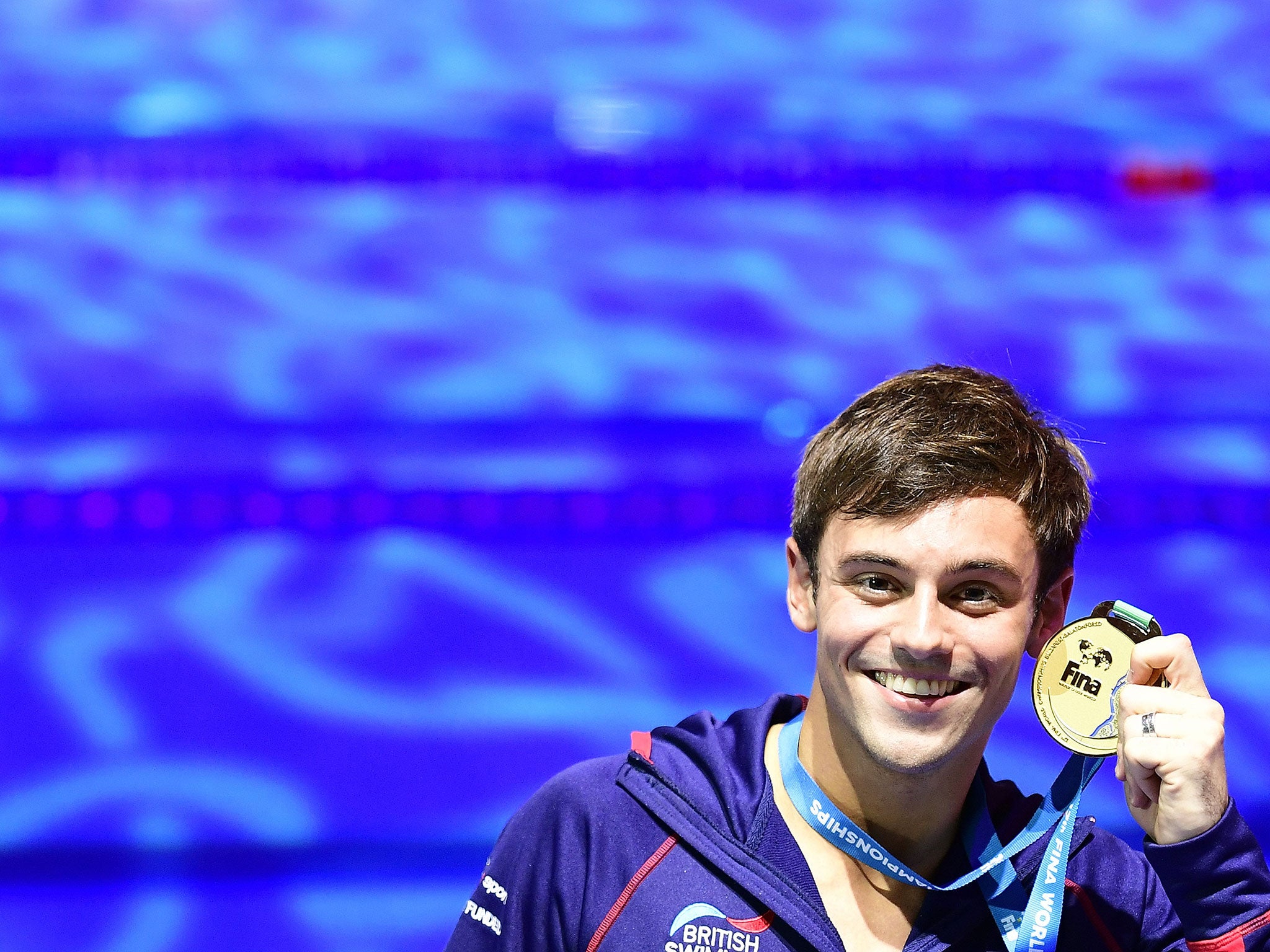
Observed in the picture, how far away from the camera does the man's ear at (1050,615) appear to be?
4.50 ft

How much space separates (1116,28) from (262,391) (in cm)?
258

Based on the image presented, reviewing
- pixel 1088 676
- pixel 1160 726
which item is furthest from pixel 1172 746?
pixel 1088 676

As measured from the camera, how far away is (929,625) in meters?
1.26

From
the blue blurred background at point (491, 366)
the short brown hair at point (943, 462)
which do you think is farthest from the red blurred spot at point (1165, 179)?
the short brown hair at point (943, 462)

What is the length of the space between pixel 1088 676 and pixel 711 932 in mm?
480

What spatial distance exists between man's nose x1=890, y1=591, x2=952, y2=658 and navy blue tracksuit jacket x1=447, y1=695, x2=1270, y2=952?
26 centimetres

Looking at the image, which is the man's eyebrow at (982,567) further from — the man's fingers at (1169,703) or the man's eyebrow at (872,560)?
the man's fingers at (1169,703)

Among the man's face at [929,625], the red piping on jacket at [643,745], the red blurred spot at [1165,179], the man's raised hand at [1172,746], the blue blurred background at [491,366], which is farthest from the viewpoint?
the red blurred spot at [1165,179]

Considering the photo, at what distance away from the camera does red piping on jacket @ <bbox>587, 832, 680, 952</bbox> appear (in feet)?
4.31

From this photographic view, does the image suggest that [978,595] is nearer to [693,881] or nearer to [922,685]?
[922,685]

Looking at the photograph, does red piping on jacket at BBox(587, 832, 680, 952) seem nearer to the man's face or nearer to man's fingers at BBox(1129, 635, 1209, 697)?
the man's face

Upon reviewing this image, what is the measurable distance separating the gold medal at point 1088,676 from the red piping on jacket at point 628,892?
0.42 metres

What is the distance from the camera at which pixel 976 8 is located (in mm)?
3588

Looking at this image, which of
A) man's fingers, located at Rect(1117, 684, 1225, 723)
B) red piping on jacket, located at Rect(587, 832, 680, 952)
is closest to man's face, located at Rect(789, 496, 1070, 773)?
man's fingers, located at Rect(1117, 684, 1225, 723)
